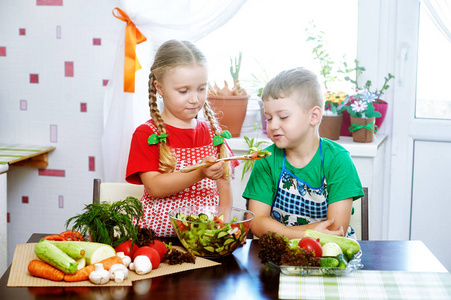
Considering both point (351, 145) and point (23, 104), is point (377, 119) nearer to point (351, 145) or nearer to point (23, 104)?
point (351, 145)

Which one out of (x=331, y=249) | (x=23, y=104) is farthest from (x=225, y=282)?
(x=23, y=104)

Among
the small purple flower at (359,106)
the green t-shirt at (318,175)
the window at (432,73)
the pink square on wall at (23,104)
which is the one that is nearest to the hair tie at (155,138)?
the green t-shirt at (318,175)

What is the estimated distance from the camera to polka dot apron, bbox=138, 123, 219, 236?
5.90 ft

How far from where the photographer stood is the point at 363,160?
8.61 ft

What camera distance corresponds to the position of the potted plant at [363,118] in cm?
267

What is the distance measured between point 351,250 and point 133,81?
156 centimetres

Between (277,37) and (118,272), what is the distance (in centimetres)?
196

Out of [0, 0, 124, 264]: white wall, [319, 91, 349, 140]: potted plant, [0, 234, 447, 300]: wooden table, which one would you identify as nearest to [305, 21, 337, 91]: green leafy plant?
[319, 91, 349, 140]: potted plant

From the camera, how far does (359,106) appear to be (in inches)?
106

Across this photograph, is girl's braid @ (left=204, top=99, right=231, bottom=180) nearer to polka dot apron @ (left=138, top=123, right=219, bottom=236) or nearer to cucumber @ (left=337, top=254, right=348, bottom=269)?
polka dot apron @ (left=138, top=123, right=219, bottom=236)

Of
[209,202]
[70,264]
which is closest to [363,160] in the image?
[209,202]

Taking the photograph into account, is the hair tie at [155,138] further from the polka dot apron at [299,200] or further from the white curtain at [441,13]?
the white curtain at [441,13]

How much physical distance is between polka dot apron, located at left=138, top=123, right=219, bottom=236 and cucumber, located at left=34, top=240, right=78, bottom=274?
0.54 meters

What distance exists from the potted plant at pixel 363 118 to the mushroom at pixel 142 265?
5.36 feet
